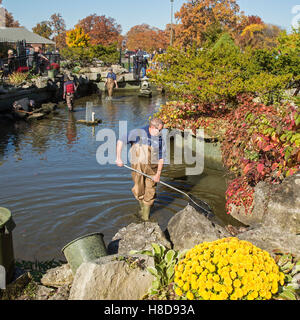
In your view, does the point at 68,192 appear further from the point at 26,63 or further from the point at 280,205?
the point at 26,63

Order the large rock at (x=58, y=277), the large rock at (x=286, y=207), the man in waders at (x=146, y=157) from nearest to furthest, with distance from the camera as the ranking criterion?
the large rock at (x=58, y=277), the large rock at (x=286, y=207), the man in waders at (x=146, y=157)

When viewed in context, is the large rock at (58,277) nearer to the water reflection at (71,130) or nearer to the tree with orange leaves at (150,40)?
the water reflection at (71,130)

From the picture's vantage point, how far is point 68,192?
7.91 metres

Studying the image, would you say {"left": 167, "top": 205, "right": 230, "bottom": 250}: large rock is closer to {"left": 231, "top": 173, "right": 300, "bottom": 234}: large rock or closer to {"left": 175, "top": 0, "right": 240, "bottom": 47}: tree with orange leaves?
{"left": 231, "top": 173, "right": 300, "bottom": 234}: large rock

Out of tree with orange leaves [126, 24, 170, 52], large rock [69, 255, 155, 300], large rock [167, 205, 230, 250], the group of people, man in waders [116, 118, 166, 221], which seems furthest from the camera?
tree with orange leaves [126, 24, 170, 52]

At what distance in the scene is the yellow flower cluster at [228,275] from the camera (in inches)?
121

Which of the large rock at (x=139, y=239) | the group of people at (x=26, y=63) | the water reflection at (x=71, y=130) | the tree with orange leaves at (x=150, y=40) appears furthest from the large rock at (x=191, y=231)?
the tree with orange leaves at (x=150, y=40)

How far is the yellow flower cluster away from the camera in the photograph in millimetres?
3062

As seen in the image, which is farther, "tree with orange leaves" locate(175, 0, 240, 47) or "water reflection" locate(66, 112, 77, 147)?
"tree with orange leaves" locate(175, 0, 240, 47)

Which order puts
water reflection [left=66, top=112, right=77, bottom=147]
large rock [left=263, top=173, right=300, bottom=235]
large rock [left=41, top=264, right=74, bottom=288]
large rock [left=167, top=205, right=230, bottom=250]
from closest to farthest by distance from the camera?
large rock [left=41, top=264, right=74, bottom=288] → large rock [left=167, top=205, right=230, bottom=250] → large rock [left=263, top=173, right=300, bottom=235] → water reflection [left=66, top=112, right=77, bottom=147]

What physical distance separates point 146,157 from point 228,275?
3.62m

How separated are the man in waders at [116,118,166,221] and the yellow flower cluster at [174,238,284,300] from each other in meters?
3.04

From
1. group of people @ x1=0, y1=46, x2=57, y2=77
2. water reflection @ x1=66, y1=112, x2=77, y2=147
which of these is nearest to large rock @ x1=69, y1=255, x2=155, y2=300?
water reflection @ x1=66, y1=112, x2=77, y2=147

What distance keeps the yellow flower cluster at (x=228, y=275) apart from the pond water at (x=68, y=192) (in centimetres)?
298
